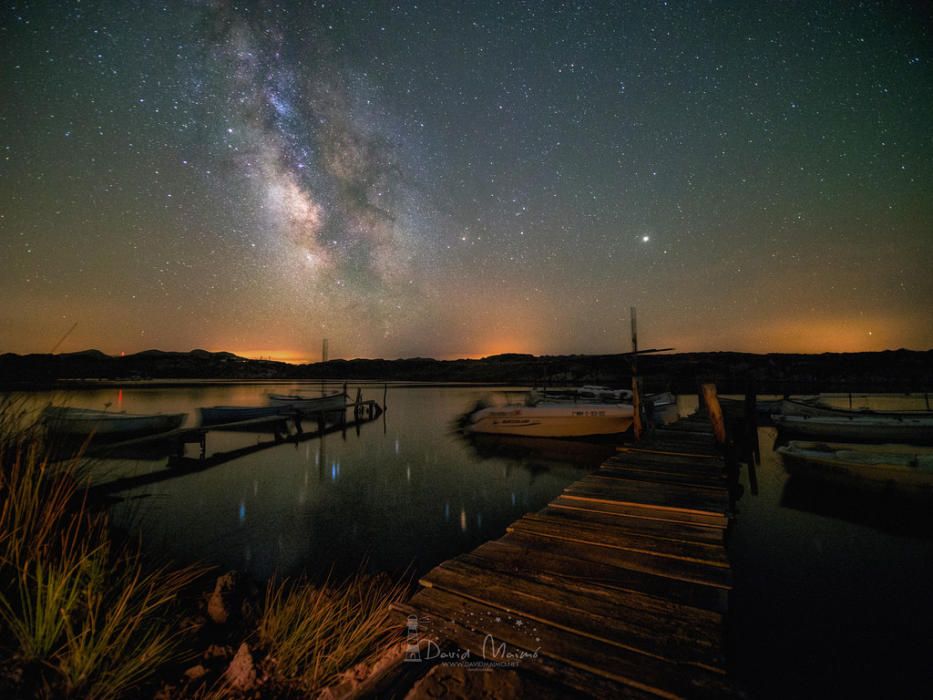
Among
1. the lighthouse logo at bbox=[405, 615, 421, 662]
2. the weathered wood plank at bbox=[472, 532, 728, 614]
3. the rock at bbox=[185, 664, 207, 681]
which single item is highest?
the weathered wood plank at bbox=[472, 532, 728, 614]

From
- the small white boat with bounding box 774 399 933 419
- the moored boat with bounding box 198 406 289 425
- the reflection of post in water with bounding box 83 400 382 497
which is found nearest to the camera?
the reflection of post in water with bounding box 83 400 382 497

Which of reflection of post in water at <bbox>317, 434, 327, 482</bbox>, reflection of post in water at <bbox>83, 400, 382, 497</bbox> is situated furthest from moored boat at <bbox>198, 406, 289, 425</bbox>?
reflection of post in water at <bbox>317, 434, 327, 482</bbox>

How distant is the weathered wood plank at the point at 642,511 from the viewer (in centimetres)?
520

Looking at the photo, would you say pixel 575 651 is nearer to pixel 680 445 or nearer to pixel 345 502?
pixel 680 445

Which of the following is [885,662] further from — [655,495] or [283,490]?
[283,490]

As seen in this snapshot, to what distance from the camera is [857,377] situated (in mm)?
81375

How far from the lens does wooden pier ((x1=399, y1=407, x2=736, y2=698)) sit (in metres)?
2.50

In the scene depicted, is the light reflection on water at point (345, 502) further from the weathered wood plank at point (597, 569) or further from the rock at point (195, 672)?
the weathered wood plank at point (597, 569)

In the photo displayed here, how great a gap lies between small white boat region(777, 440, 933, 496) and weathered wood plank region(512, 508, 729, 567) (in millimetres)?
9739

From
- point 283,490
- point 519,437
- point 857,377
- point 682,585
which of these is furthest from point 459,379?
point 682,585

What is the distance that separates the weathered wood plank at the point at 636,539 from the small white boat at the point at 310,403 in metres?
24.7

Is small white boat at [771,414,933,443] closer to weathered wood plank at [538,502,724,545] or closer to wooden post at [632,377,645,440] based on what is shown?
wooden post at [632,377,645,440]

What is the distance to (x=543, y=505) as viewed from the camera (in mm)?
11172

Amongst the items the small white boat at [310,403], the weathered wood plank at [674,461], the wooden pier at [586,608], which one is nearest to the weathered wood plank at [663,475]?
the weathered wood plank at [674,461]
